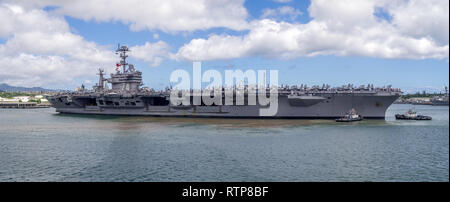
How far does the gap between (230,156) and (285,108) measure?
17.4 metres

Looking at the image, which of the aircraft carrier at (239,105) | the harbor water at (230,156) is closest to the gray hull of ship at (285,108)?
the aircraft carrier at (239,105)

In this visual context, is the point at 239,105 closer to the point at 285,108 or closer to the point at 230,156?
the point at 285,108

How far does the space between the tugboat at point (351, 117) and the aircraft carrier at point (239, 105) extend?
65 cm

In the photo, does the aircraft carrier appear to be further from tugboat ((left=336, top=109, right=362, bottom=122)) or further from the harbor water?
the harbor water

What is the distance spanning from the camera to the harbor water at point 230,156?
11.6 m

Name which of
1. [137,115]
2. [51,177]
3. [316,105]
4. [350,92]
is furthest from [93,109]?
[51,177]

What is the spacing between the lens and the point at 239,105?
3234 cm

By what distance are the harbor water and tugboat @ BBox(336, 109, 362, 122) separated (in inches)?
240

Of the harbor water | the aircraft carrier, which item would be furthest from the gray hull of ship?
the harbor water

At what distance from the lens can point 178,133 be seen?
72.8 feet

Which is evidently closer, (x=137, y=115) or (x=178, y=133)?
(x=178, y=133)

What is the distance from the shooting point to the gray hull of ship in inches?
1156
